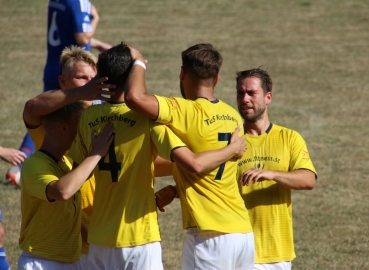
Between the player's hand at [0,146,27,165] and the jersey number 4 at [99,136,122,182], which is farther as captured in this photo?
the player's hand at [0,146,27,165]

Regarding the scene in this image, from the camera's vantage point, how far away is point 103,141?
154 inches

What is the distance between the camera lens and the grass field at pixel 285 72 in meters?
7.58

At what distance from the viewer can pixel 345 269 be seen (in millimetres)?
Answer: 6555

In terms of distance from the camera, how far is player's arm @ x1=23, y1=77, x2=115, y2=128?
157 inches

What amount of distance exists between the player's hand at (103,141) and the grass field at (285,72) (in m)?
2.90

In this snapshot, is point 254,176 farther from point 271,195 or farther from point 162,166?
point 162,166

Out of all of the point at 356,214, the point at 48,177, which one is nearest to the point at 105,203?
the point at 48,177

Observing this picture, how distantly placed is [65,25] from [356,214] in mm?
3984

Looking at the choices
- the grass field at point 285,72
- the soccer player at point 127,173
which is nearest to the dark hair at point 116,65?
the soccer player at point 127,173

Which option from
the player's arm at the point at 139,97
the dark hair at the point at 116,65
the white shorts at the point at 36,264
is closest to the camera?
the player's arm at the point at 139,97

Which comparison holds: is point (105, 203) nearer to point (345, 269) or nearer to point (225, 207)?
point (225, 207)

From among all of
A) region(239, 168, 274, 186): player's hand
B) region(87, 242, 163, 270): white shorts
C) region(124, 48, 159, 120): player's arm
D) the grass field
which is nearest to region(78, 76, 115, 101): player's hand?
region(124, 48, 159, 120): player's arm

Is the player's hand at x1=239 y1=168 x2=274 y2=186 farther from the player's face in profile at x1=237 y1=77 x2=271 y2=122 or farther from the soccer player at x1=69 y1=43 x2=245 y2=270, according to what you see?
the player's face in profile at x1=237 y1=77 x2=271 y2=122

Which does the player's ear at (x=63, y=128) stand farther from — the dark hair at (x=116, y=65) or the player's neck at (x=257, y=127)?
the player's neck at (x=257, y=127)
